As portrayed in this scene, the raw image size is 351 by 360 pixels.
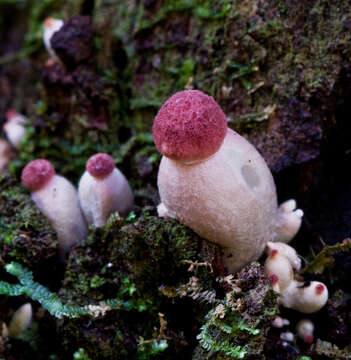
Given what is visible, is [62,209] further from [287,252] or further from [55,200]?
[287,252]

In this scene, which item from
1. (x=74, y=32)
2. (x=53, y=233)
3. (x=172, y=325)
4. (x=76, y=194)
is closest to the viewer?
(x=172, y=325)

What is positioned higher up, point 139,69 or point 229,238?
point 139,69

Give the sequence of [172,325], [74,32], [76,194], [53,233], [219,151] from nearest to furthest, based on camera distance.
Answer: [219,151]
[172,325]
[53,233]
[76,194]
[74,32]

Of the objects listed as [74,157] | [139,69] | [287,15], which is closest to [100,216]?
[74,157]

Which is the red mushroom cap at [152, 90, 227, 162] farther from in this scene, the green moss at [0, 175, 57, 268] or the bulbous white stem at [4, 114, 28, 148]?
the bulbous white stem at [4, 114, 28, 148]

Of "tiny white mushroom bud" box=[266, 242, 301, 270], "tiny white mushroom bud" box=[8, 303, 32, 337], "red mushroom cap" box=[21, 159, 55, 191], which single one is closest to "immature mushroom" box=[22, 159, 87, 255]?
"red mushroom cap" box=[21, 159, 55, 191]

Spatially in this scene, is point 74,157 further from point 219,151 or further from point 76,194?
point 219,151

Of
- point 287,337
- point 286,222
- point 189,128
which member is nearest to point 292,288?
point 287,337
